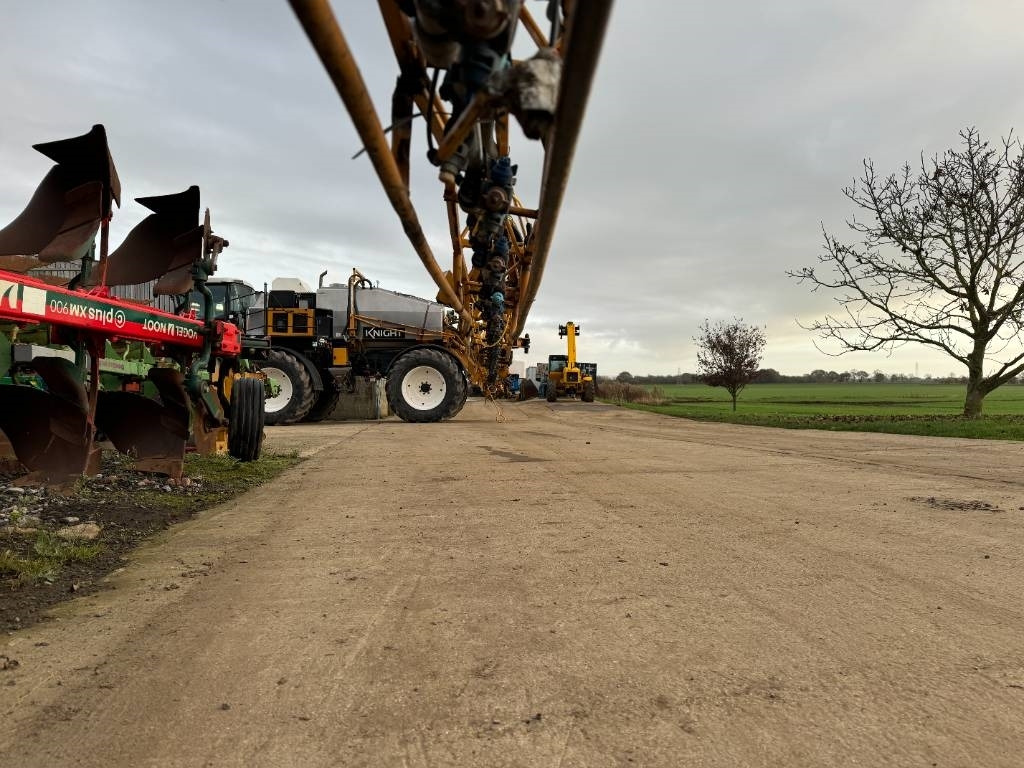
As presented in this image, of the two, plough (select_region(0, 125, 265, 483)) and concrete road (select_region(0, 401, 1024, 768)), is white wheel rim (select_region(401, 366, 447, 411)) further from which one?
concrete road (select_region(0, 401, 1024, 768))

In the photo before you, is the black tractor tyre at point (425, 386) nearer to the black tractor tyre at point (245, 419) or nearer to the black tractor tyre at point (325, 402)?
the black tractor tyre at point (325, 402)

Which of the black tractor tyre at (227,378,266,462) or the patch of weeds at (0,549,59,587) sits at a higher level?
the black tractor tyre at (227,378,266,462)

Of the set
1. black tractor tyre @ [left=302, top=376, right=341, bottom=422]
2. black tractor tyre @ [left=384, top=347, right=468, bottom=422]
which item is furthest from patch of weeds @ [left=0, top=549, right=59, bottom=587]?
black tractor tyre @ [left=302, top=376, right=341, bottom=422]

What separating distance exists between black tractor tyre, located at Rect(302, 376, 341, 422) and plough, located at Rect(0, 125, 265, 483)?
9058 mm

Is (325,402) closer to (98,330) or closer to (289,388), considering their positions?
(289,388)

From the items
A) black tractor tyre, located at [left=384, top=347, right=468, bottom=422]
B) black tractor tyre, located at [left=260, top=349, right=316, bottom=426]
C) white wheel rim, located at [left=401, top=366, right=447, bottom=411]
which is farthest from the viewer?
white wheel rim, located at [left=401, top=366, right=447, bottom=411]

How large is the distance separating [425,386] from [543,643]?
12.8m

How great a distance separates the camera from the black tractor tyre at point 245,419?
6500 mm

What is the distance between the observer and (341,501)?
5285mm

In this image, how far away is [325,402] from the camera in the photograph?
15961mm

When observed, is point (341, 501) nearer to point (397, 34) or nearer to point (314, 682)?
point (314, 682)

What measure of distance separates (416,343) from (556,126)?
14.3 metres

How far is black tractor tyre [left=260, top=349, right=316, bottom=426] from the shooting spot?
14305mm

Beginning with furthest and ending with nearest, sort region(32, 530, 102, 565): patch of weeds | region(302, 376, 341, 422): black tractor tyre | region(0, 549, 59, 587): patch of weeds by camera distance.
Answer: region(302, 376, 341, 422): black tractor tyre < region(32, 530, 102, 565): patch of weeds < region(0, 549, 59, 587): patch of weeds
